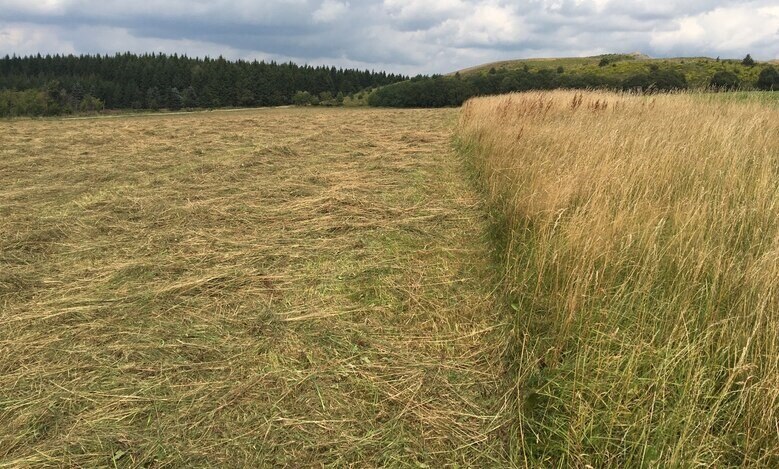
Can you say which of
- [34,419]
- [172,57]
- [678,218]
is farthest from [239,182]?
[172,57]

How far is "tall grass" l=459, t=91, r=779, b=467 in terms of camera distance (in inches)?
61.2

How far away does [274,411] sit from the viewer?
1799 mm

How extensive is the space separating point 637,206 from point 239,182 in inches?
191

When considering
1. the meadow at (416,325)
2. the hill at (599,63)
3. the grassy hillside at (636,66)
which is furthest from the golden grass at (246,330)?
the hill at (599,63)

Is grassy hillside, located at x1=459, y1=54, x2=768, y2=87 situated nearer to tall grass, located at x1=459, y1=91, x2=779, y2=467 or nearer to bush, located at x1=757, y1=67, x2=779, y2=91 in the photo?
bush, located at x1=757, y1=67, x2=779, y2=91

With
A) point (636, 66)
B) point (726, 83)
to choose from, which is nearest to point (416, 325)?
point (726, 83)

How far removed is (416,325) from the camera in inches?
96.7

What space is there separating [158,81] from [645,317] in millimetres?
81309

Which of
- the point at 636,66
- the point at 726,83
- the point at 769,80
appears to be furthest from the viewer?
the point at 636,66

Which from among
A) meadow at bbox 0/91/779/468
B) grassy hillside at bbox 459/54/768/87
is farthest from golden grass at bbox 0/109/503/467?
grassy hillside at bbox 459/54/768/87

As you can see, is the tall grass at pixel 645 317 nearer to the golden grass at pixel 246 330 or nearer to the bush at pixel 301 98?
the golden grass at pixel 246 330

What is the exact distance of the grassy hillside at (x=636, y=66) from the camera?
32.3m

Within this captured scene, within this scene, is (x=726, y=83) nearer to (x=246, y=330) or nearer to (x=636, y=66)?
(x=246, y=330)

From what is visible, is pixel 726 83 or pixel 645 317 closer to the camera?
pixel 645 317
